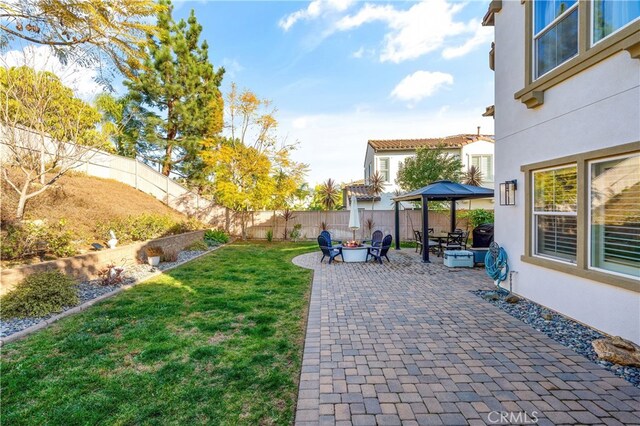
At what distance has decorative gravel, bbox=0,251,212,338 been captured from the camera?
4.38 m

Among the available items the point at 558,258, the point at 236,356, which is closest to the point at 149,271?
the point at 236,356

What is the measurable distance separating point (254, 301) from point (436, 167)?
52.1 ft

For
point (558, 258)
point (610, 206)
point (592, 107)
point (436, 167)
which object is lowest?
point (558, 258)

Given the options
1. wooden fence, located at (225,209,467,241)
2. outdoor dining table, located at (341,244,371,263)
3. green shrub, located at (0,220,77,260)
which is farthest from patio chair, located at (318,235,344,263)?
wooden fence, located at (225,209,467,241)

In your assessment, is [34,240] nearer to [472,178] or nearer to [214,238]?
[214,238]

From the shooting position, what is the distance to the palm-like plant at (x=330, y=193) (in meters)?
20.0

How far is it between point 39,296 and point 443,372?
654 centimetres

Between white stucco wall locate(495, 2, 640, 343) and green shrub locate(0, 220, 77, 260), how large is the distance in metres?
10.4

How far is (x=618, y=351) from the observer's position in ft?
11.0

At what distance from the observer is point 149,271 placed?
845 cm

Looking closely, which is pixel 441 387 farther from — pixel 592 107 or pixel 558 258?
pixel 592 107

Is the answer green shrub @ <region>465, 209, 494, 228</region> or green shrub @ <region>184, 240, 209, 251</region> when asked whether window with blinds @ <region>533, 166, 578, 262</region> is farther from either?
green shrub @ <region>184, 240, 209, 251</region>

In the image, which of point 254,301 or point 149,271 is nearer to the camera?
point 254,301

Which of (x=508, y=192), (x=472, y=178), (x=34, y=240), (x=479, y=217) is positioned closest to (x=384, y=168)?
(x=472, y=178)
